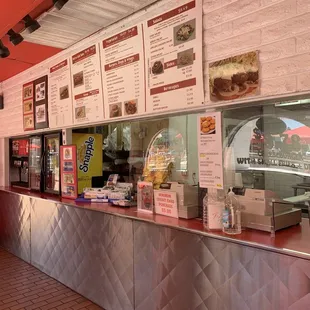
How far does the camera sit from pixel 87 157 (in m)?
4.14

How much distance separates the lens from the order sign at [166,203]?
263cm

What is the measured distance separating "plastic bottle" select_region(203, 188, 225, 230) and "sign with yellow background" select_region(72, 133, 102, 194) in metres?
2.10

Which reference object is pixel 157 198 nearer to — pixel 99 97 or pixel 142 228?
pixel 142 228

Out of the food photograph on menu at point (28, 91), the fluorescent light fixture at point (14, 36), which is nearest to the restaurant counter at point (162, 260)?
the food photograph on menu at point (28, 91)

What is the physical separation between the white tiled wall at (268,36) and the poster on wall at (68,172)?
2138 mm

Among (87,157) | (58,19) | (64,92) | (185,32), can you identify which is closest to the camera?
(185,32)

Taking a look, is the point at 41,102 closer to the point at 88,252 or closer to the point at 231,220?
the point at 88,252

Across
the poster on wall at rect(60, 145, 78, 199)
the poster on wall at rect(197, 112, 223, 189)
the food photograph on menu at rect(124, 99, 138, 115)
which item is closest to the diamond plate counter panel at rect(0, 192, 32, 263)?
the poster on wall at rect(60, 145, 78, 199)

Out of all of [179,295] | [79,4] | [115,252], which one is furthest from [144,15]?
[179,295]

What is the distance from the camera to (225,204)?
2203 millimetres

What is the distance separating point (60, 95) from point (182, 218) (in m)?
2.39

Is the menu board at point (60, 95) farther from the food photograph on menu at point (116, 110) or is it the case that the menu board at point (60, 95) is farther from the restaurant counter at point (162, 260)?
the restaurant counter at point (162, 260)

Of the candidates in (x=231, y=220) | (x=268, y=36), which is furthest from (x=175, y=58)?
(x=231, y=220)

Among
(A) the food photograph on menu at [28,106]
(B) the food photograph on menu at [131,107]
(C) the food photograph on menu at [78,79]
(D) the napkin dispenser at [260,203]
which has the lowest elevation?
(D) the napkin dispenser at [260,203]
